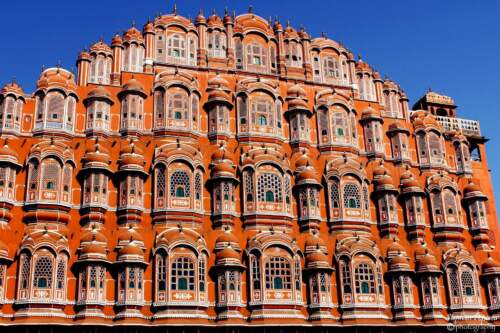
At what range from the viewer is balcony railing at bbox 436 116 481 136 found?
49.6 m

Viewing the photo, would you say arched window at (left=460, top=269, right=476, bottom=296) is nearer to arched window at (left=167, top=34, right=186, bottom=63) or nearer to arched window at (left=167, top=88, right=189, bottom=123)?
arched window at (left=167, top=88, right=189, bottom=123)

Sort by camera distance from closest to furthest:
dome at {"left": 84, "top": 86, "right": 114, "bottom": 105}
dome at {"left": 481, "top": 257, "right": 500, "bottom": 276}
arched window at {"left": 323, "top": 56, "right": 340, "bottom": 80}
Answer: dome at {"left": 84, "top": 86, "right": 114, "bottom": 105}
dome at {"left": 481, "top": 257, "right": 500, "bottom": 276}
arched window at {"left": 323, "top": 56, "right": 340, "bottom": 80}

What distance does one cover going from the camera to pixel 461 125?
50.4m

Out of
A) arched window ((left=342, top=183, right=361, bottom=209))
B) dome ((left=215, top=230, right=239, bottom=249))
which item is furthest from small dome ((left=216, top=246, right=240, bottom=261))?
arched window ((left=342, top=183, right=361, bottom=209))

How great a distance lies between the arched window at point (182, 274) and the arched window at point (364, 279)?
1017 centimetres

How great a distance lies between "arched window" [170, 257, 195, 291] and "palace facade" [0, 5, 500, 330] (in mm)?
118

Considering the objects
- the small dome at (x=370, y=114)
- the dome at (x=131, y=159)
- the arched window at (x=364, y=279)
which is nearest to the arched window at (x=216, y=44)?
the dome at (x=131, y=159)

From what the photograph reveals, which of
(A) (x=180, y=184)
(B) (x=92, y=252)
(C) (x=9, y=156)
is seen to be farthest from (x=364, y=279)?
(C) (x=9, y=156)

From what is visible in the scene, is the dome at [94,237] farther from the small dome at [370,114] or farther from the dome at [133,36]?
the small dome at [370,114]

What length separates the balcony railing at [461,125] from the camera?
163ft


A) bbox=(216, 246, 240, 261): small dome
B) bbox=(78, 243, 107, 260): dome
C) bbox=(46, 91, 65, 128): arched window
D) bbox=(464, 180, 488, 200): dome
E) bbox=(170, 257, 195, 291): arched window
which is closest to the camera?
bbox=(78, 243, 107, 260): dome

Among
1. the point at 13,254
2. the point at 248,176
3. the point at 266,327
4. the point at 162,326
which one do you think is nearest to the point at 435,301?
the point at 266,327

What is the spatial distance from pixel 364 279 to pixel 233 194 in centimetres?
960

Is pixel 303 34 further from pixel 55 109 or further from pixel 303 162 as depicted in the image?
pixel 55 109
